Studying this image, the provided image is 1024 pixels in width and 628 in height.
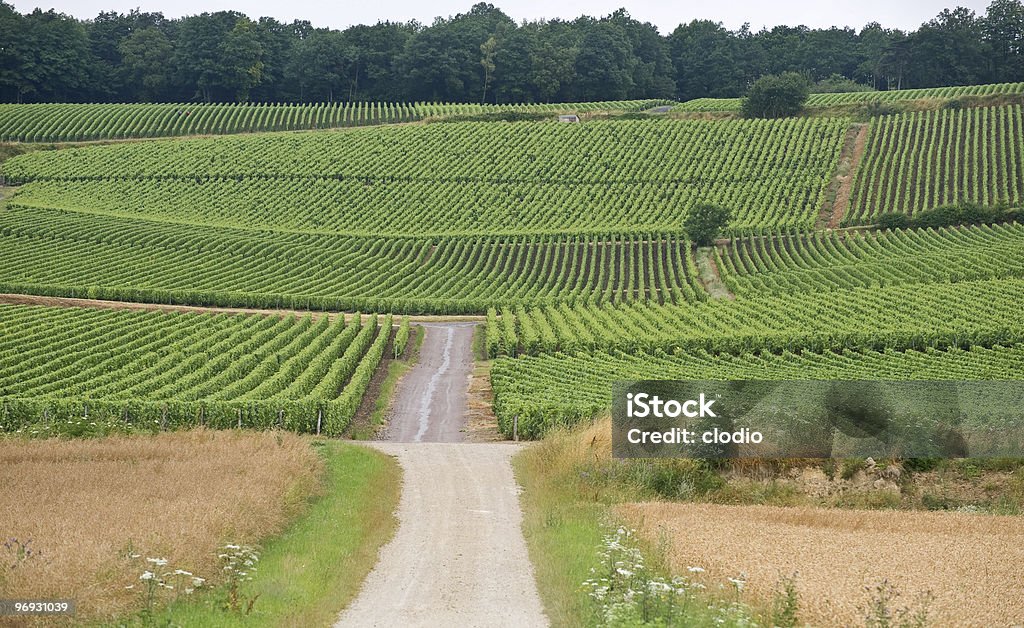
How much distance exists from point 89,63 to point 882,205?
112 m

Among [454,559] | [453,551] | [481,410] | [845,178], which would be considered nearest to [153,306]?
[481,410]

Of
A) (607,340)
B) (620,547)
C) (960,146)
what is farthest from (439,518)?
(960,146)

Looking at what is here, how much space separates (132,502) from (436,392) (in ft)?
93.1

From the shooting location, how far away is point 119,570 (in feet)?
46.4

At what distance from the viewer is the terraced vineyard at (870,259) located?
7069 cm

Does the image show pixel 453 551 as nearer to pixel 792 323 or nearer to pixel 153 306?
pixel 792 323

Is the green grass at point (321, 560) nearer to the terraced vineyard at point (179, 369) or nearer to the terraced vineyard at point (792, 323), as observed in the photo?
the terraced vineyard at point (179, 369)

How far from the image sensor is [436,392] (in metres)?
46.8

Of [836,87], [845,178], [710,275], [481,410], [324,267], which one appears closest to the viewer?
[481,410]

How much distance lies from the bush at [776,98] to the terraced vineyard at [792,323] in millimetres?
66697

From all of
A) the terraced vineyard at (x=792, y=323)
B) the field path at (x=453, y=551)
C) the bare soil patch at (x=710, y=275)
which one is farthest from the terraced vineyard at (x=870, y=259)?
the field path at (x=453, y=551)

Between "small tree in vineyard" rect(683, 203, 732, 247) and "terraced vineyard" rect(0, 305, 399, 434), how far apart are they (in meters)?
32.8

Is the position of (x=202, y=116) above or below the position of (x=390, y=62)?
below

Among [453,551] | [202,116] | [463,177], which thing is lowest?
[453,551]
